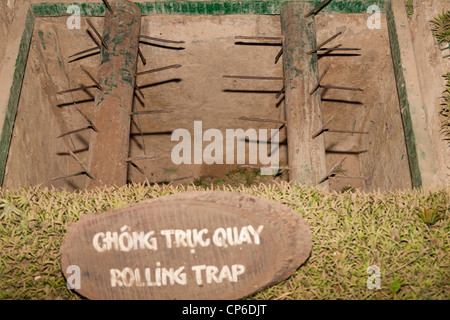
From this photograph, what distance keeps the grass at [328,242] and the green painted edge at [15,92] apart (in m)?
0.96

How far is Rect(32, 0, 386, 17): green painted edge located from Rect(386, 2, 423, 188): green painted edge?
33 cm

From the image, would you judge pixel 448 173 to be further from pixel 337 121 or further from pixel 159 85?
pixel 159 85

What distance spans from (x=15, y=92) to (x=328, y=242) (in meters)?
3.06

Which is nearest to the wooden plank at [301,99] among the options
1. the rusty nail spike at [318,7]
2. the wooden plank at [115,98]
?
the rusty nail spike at [318,7]

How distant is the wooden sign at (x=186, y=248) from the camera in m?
2.30

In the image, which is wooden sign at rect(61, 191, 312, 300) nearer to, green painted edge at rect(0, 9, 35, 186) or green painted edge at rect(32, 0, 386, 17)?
green painted edge at rect(0, 9, 35, 186)

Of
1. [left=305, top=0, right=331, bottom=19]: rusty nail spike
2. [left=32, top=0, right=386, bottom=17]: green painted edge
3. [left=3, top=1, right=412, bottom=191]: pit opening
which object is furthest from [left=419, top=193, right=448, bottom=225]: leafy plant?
[left=32, top=0, right=386, bottom=17]: green painted edge

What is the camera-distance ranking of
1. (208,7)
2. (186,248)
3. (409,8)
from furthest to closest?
(208,7)
(409,8)
(186,248)

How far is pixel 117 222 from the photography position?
2320 millimetres

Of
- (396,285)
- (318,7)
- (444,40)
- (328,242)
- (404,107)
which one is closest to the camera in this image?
(396,285)

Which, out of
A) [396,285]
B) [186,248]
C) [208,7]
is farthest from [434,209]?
[208,7]

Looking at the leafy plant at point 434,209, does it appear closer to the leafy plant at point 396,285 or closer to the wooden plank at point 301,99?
the leafy plant at point 396,285

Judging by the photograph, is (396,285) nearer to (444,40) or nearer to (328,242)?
(328,242)

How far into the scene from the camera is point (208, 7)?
443 cm
